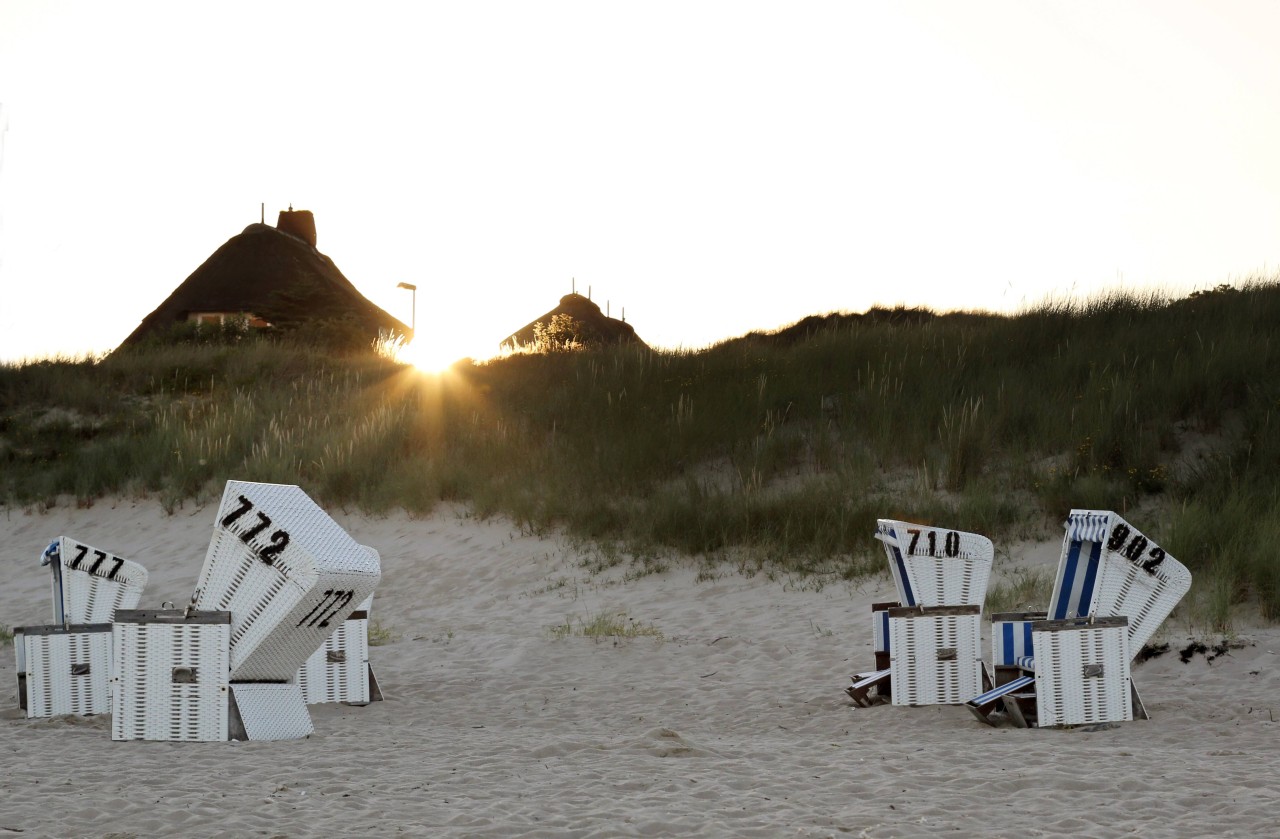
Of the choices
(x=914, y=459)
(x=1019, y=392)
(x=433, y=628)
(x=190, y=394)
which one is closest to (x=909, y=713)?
(x=433, y=628)

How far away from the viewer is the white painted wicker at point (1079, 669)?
715cm

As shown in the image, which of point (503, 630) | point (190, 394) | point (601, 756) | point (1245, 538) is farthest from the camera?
point (190, 394)

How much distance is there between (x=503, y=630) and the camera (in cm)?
1170

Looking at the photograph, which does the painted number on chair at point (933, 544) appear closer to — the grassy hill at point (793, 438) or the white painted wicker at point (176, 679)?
the grassy hill at point (793, 438)

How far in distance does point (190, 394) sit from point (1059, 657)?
16744mm

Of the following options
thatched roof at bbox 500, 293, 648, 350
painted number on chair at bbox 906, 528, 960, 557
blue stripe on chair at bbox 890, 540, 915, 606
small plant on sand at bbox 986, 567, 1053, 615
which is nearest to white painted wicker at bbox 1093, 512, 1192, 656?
painted number on chair at bbox 906, 528, 960, 557

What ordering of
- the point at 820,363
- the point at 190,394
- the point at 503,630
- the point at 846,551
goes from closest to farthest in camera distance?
the point at 503,630 → the point at 846,551 → the point at 820,363 → the point at 190,394

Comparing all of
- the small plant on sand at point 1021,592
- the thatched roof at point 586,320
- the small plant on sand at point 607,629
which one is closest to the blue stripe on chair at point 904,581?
the small plant on sand at point 1021,592

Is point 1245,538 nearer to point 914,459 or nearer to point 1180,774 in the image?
point 914,459

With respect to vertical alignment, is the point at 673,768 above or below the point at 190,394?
below

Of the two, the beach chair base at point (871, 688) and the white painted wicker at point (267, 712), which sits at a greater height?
the white painted wicker at point (267, 712)

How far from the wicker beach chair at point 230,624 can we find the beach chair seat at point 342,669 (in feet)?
5.62

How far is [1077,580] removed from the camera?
763 cm

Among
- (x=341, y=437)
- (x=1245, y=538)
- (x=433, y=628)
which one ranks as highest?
(x=341, y=437)
